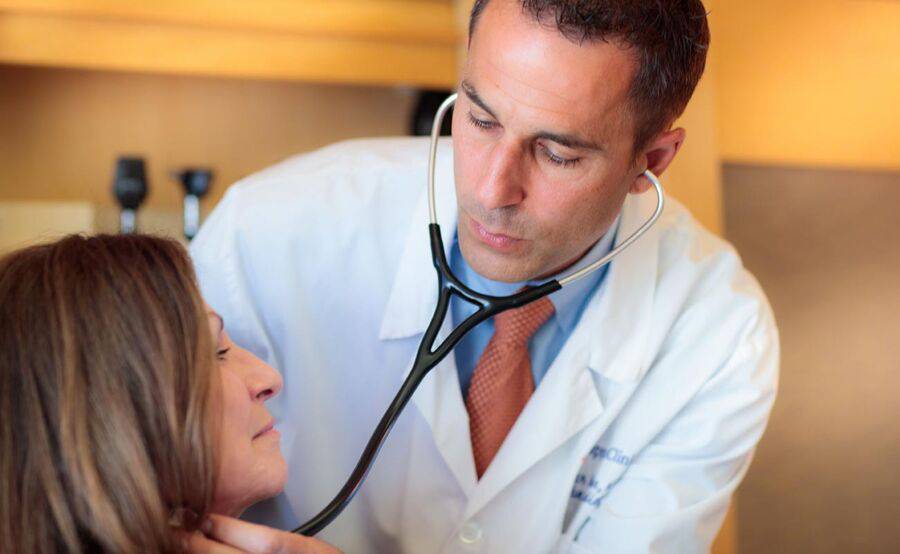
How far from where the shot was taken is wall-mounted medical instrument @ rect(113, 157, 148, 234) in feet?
6.50

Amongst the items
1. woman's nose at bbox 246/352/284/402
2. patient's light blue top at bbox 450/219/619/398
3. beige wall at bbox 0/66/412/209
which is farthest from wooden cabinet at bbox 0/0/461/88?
woman's nose at bbox 246/352/284/402

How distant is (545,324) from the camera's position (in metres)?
1.42

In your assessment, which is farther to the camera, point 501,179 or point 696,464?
point 696,464

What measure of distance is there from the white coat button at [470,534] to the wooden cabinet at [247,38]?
100cm

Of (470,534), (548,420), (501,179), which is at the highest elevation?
(501,179)

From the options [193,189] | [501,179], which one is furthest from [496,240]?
[193,189]

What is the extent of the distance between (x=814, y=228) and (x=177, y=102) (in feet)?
4.66

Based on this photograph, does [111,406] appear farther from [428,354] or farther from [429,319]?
[429,319]

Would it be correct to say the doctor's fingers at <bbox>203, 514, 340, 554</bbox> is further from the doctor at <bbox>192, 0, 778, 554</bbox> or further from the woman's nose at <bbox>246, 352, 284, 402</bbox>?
the doctor at <bbox>192, 0, 778, 554</bbox>

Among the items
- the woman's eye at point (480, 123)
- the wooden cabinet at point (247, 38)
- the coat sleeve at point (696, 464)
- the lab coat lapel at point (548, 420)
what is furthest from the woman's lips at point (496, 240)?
the wooden cabinet at point (247, 38)

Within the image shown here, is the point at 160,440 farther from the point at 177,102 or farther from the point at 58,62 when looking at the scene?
the point at 177,102

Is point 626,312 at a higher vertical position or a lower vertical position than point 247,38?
lower

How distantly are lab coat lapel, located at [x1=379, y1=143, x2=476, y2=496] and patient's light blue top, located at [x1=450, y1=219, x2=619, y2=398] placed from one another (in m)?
0.03

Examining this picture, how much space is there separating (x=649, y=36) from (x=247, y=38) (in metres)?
0.99
